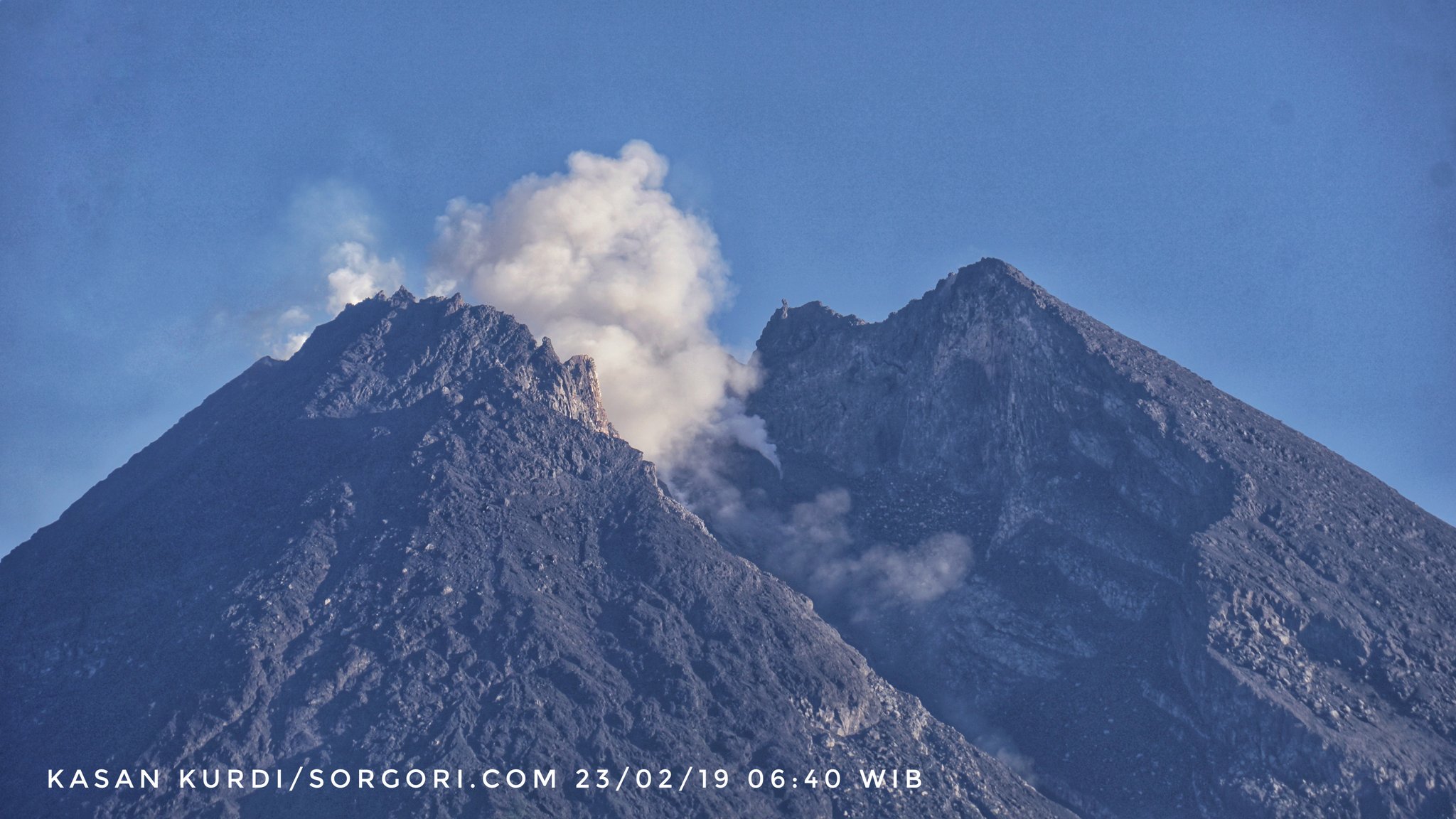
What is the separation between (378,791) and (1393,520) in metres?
107

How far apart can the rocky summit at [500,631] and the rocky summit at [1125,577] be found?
1.87ft

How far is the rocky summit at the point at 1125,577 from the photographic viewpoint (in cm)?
15075

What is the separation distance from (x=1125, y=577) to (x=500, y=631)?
65296mm

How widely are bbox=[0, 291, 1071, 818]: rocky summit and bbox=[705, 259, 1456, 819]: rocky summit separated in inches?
22.5

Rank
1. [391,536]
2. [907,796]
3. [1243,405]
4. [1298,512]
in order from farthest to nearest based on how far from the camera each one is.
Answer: [1243,405], [1298,512], [391,536], [907,796]

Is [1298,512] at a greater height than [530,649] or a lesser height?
greater

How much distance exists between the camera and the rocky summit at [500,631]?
137 m

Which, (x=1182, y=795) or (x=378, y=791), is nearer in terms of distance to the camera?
(x=378, y=791)

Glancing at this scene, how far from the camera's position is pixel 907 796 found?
473 feet

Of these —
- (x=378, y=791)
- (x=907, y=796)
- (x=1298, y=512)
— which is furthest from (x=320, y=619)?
(x=1298, y=512)

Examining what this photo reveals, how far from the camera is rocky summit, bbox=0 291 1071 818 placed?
449 ft

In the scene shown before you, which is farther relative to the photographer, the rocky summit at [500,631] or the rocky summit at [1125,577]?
the rocky summit at [1125,577]

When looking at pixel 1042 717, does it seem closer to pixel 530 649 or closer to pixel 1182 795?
pixel 1182 795

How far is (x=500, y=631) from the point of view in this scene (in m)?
149
